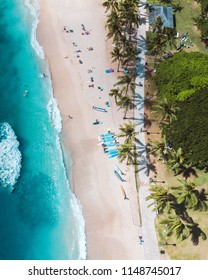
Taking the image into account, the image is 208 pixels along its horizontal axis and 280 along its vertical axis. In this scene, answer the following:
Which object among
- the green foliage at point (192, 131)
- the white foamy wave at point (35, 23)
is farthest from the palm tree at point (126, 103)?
the white foamy wave at point (35, 23)

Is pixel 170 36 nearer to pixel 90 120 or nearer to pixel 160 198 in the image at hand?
pixel 90 120

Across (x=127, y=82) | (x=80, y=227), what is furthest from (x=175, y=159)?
(x=80, y=227)

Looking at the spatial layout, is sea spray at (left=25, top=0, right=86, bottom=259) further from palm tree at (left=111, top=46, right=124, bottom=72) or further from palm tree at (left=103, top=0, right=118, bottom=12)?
palm tree at (left=103, top=0, right=118, bottom=12)

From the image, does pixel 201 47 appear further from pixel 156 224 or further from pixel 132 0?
pixel 156 224

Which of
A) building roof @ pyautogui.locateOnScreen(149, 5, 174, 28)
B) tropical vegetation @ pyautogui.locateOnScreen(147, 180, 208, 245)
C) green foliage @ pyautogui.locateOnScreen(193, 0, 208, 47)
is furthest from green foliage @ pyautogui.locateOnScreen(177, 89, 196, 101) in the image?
building roof @ pyautogui.locateOnScreen(149, 5, 174, 28)

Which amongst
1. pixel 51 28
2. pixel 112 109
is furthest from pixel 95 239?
pixel 51 28

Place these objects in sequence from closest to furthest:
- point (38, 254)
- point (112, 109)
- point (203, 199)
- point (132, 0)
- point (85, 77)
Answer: point (38, 254), point (203, 199), point (112, 109), point (85, 77), point (132, 0)
